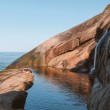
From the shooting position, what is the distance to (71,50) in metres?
98.5

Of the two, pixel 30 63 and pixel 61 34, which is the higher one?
pixel 61 34

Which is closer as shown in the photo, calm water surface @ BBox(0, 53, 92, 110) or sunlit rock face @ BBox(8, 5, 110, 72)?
calm water surface @ BBox(0, 53, 92, 110)

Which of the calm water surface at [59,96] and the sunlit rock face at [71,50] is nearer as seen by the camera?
the calm water surface at [59,96]

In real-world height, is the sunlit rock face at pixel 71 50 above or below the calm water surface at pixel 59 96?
above

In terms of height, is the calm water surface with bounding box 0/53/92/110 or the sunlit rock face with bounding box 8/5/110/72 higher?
the sunlit rock face with bounding box 8/5/110/72

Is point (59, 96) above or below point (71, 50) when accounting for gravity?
below

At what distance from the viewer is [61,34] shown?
4417 inches

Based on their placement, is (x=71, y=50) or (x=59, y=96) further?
(x=71, y=50)

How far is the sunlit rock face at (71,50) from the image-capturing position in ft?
295

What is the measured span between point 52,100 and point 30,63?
64.0 metres

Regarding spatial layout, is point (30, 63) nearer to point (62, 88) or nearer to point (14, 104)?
point (62, 88)

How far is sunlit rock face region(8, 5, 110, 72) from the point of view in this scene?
8988 cm

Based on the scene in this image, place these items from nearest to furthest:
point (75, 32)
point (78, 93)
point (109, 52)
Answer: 1. point (109, 52)
2. point (78, 93)
3. point (75, 32)

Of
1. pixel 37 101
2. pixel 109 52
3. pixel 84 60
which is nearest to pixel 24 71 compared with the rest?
pixel 84 60
